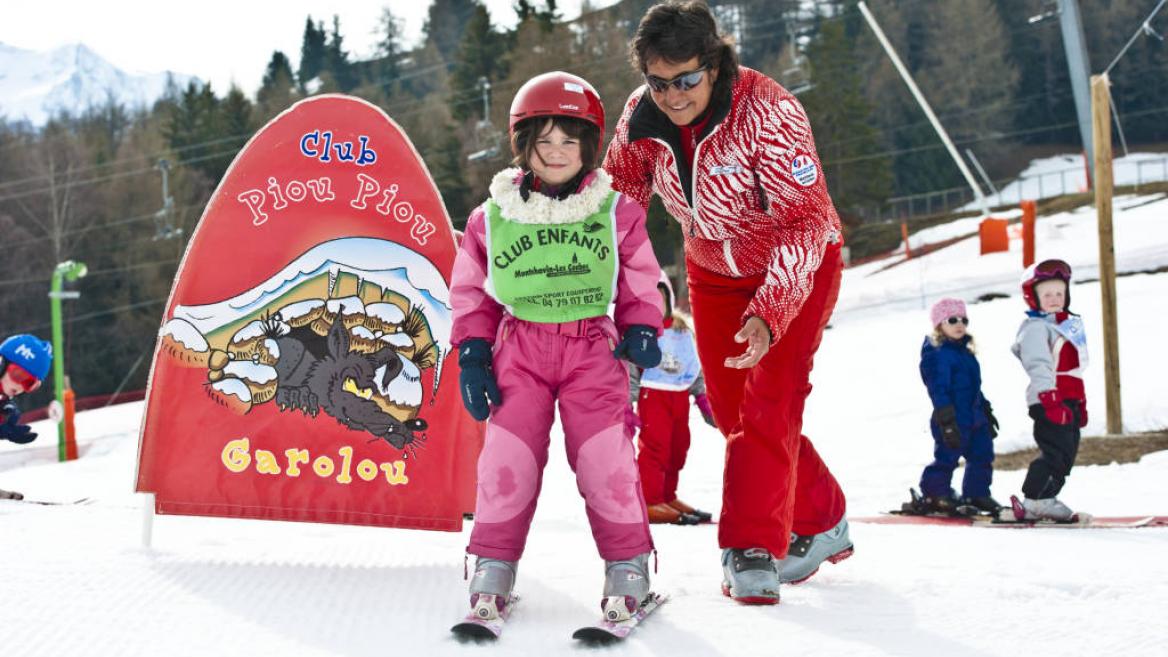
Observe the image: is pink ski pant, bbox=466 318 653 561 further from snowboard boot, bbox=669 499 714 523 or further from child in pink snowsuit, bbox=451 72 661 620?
snowboard boot, bbox=669 499 714 523

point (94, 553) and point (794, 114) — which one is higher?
point (794, 114)

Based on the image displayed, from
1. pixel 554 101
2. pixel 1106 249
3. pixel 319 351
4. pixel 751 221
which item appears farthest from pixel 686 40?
pixel 1106 249

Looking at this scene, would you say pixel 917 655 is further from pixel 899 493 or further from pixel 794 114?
pixel 899 493

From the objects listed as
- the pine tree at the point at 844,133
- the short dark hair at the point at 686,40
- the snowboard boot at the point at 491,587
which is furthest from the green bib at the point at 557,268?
the pine tree at the point at 844,133

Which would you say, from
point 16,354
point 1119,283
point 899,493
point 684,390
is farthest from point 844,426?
point 16,354

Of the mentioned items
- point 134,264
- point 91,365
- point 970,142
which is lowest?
point 91,365

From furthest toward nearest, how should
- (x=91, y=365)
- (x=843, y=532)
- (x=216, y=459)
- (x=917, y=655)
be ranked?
(x=91, y=365)
(x=216, y=459)
(x=843, y=532)
(x=917, y=655)

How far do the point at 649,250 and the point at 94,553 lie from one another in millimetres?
2034

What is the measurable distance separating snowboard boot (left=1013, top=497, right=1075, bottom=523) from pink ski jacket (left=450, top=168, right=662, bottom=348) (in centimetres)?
359

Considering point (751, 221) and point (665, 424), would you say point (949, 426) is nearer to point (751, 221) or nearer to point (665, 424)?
point (665, 424)

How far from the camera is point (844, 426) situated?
37.7 feet

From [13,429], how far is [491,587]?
4161 millimetres

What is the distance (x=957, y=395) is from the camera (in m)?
6.11

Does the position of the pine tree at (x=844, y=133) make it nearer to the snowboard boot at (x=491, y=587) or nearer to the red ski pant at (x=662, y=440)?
the red ski pant at (x=662, y=440)
